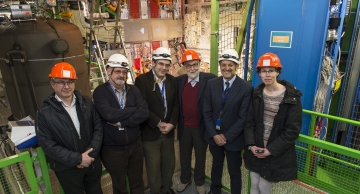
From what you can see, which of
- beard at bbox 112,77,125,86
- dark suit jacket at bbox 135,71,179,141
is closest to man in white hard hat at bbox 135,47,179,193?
dark suit jacket at bbox 135,71,179,141

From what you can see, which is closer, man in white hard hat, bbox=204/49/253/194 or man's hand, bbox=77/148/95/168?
man's hand, bbox=77/148/95/168

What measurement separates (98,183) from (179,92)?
1.38m

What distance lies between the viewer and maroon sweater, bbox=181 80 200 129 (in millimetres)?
3006

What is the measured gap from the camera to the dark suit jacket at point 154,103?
9.45 ft

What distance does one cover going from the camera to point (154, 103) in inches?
115

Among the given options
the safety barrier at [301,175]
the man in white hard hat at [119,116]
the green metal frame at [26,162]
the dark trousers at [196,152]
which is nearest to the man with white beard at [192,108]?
the dark trousers at [196,152]

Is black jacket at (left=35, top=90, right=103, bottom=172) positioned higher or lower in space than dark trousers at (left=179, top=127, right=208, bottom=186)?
higher

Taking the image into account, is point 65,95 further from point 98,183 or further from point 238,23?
point 238,23

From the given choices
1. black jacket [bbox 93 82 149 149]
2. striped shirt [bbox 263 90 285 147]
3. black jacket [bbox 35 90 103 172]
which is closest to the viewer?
black jacket [bbox 35 90 103 172]

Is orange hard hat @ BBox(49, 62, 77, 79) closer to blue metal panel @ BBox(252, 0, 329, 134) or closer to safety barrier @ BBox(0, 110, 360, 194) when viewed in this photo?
safety barrier @ BBox(0, 110, 360, 194)

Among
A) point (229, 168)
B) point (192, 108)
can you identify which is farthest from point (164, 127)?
point (229, 168)

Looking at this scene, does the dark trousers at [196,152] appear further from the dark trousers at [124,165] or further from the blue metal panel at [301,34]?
the blue metal panel at [301,34]

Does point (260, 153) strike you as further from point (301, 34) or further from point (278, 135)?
point (301, 34)

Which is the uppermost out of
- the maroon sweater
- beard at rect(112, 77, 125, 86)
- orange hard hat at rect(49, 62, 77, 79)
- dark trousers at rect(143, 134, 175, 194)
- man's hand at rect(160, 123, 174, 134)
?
orange hard hat at rect(49, 62, 77, 79)
